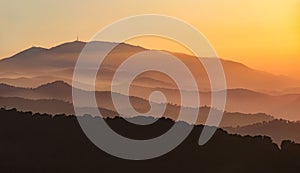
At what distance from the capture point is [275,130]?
117ft

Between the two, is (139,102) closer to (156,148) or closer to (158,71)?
(158,71)

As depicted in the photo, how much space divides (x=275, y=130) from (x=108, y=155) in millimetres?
16847

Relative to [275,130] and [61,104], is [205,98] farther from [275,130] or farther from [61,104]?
[61,104]

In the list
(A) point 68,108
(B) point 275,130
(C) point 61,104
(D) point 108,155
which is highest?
(C) point 61,104

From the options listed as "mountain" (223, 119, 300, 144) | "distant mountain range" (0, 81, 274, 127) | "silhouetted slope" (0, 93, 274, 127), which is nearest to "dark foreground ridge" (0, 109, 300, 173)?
"silhouetted slope" (0, 93, 274, 127)

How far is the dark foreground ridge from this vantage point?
2297cm

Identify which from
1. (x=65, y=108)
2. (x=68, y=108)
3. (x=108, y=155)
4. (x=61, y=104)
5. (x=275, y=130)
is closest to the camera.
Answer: (x=108, y=155)

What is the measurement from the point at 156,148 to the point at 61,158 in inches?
251

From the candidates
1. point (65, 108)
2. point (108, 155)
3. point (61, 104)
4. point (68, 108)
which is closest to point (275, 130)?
point (108, 155)

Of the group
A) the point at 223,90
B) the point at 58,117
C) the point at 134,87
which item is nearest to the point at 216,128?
the point at 223,90

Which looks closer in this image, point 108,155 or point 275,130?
point 108,155

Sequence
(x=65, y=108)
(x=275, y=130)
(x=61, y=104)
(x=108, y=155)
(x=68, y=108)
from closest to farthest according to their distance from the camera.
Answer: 1. (x=108, y=155)
2. (x=68, y=108)
3. (x=65, y=108)
4. (x=275, y=130)
5. (x=61, y=104)

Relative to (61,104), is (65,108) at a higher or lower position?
lower

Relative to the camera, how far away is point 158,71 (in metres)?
37.3
